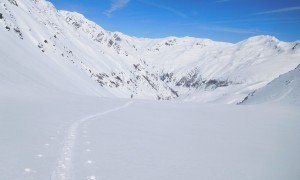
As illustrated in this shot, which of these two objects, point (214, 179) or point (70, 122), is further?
point (70, 122)

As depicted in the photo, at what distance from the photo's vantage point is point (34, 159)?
9.60 m

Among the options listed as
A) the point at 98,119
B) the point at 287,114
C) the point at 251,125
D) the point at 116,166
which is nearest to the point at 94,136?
the point at 116,166

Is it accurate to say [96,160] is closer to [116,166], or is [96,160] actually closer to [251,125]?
[116,166]

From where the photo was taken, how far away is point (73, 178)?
27.8 ft

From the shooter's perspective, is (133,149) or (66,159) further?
(133,149)

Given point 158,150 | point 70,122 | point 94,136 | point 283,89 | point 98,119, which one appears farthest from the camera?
point 283,89

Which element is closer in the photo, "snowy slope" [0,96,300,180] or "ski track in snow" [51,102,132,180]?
"ski track in snow" [51,102,132,180]

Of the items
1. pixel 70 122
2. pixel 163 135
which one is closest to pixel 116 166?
pixel 163 135

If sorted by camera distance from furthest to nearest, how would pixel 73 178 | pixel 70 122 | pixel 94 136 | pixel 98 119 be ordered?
pixel 98 119 < pixel 70 122 < pixel 94 136 < pixel 73 178

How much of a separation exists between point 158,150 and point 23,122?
665 centimetres

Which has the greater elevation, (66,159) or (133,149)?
(133,149)

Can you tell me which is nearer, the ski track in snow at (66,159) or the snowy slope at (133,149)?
the ski track in snow at (66,159)

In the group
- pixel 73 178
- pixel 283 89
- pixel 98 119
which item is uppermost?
pixel 283 89

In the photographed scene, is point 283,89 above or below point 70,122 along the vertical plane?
above
